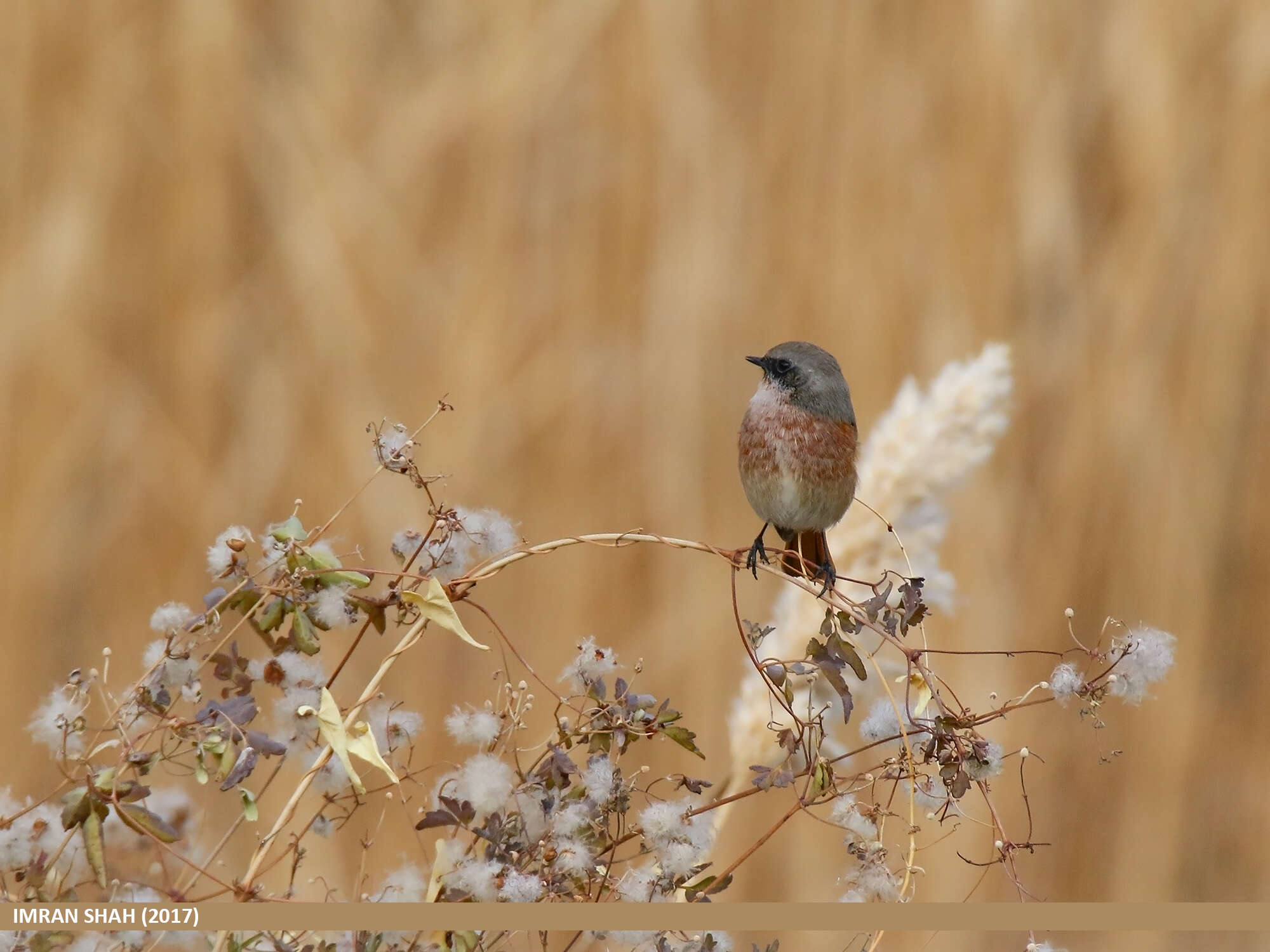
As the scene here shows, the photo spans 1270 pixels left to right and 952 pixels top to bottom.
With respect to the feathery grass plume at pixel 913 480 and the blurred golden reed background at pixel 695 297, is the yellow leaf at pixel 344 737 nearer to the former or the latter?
the feathery grass plume at pixel 913 480

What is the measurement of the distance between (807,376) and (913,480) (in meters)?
0.24

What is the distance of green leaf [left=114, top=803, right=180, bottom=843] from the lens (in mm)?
682

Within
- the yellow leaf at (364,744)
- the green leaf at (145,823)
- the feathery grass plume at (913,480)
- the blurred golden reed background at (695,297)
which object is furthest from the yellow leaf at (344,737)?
the blurred golden reed background at (695,297)

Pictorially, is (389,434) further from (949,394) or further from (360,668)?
(360,668)

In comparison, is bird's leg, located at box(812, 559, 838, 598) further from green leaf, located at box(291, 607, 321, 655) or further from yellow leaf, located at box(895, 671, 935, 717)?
green leaf, located at box(291, 607, 321, 655)

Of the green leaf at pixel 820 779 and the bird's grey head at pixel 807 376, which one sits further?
the bird's grey head at pixel 807 376

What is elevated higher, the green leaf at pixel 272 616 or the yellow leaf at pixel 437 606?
the yellow leaf at pixel 437 606

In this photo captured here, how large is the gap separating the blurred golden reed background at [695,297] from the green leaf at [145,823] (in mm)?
A: 1754

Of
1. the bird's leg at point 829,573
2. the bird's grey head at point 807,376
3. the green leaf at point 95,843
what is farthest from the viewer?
the bird's grey head at point 807,376

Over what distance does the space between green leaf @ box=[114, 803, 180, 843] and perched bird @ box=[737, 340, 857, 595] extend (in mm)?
925

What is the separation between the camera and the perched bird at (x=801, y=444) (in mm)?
1535

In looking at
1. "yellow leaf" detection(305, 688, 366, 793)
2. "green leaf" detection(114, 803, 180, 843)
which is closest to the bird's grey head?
"yellow leaf" detection(305, 688, 366, 793)

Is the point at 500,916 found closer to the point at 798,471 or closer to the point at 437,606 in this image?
the point at 437,606

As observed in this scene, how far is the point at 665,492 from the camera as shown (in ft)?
8.21
